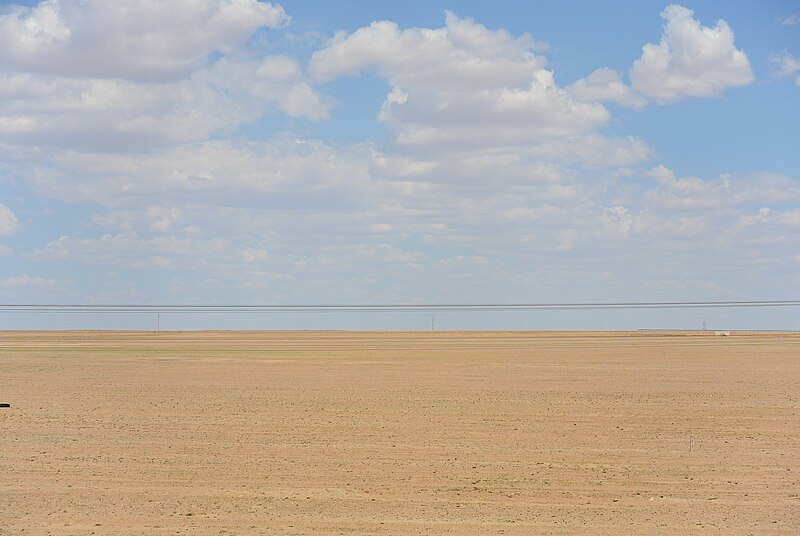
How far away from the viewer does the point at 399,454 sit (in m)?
24.6

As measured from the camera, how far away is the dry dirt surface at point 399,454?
18.7 meters

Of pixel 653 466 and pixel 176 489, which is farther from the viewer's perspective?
pixel 653 466

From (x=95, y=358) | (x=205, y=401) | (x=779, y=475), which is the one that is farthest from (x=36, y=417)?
(x=95, y=358)

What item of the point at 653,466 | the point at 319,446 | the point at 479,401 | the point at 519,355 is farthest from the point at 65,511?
the point at 519,355

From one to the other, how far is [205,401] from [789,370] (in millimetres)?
30576

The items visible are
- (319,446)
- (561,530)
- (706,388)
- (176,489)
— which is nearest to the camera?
(561,530)

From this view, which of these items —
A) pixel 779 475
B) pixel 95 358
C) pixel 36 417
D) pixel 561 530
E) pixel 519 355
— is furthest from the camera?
pixel 519 355

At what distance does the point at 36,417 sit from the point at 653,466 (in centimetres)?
1845

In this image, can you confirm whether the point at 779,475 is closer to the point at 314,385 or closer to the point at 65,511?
the point at 65,511

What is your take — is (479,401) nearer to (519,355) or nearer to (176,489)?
(176,489)

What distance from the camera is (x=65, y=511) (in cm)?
1911

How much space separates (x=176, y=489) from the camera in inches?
821

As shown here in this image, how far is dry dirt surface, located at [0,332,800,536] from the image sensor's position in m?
18.7

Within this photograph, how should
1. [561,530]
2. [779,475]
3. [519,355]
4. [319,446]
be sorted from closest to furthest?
[561,530], [779,475], [319,446], [519,355]
